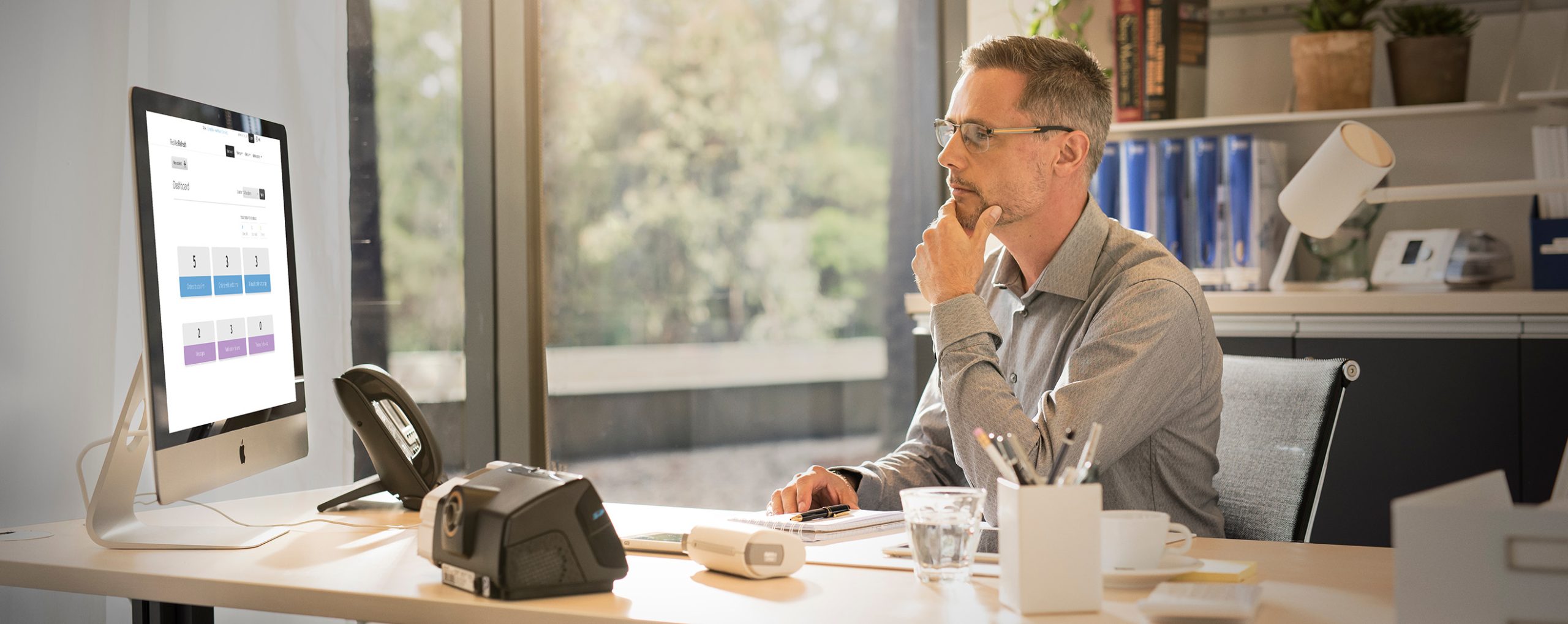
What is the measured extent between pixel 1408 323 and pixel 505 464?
81.8 inches

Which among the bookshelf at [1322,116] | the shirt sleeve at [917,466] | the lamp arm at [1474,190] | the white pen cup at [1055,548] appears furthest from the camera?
the bookshelf at [1322,116]

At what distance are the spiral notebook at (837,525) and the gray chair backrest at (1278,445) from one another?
53 cm

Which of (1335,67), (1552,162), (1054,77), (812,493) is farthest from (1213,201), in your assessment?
(812,493)

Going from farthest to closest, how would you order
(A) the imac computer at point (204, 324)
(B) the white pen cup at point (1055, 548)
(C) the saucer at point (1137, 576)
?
(A) the imac computer at point (204, 324) < (C) the saucer at point (1137, 576) < (B) the white pen cup at point (1055, 548)

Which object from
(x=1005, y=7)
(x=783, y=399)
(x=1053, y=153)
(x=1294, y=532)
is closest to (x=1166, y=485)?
(x=1294, y=532)

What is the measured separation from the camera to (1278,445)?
4.97 ft

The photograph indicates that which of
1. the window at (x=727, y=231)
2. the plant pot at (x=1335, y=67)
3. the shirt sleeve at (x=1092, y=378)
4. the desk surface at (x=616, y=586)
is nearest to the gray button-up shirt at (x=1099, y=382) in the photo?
the shirt sleeve at (x=1092, y=378)

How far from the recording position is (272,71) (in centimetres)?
194

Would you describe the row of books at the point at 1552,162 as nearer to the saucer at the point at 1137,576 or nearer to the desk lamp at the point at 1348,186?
the desk lamp at the point at 1348,186

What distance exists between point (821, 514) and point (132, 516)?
84cm

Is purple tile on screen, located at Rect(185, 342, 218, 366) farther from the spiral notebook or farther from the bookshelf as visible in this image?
the bookshelf

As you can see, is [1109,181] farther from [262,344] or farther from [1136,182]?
[262,344]

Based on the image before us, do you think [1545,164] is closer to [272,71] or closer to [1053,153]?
[1053,153]

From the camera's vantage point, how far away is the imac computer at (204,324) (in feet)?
4.07
